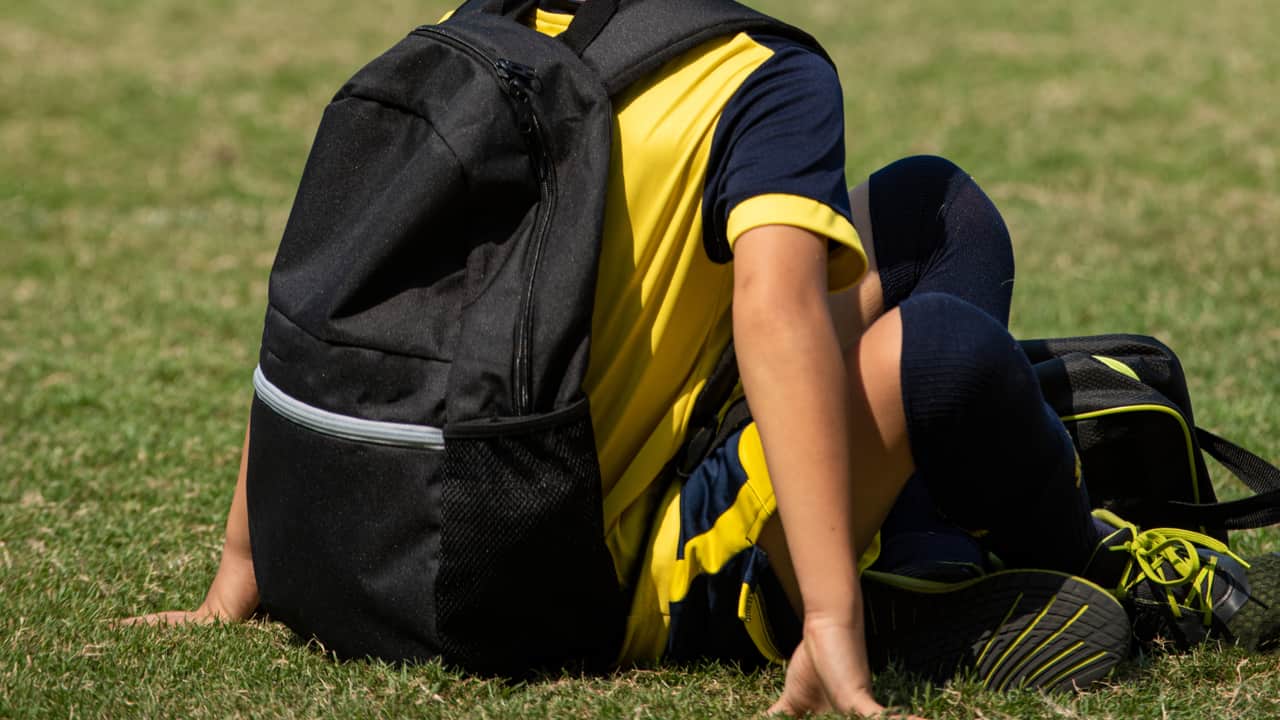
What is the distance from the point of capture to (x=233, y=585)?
Answer: 265 centimetres

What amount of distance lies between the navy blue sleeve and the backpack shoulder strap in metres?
0.05

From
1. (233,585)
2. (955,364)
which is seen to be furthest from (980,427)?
(233,585)

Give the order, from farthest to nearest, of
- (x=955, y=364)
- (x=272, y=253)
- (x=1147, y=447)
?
(x=272, y=253)
(x=1147, y=447)
(x=955, y=364)

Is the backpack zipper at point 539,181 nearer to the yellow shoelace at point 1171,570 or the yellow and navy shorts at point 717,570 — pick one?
the yellow and navy shorts at point 717,570

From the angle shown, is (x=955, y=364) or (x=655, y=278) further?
(x=655, y=278)

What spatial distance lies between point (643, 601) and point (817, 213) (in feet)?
2.29

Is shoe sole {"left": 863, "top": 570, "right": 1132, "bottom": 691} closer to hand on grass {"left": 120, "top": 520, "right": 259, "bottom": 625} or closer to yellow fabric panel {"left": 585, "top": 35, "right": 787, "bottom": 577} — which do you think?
yellow fabric panel {"left": 585, "top": 35, "right": 787, "bottom": 577}

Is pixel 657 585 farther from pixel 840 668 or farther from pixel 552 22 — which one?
pixel 552 22

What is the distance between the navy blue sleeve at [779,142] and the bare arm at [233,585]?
1.04 metres

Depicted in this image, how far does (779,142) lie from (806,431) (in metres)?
0.42

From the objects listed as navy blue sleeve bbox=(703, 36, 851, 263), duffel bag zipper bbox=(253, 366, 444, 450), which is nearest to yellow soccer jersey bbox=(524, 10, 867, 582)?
navy blue sleeve bbox=(703, 36, 851, 263)

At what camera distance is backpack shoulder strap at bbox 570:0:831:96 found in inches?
85.5

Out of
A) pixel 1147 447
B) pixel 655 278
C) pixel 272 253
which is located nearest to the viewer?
pixel 655 278

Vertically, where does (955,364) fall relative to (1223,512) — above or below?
above
